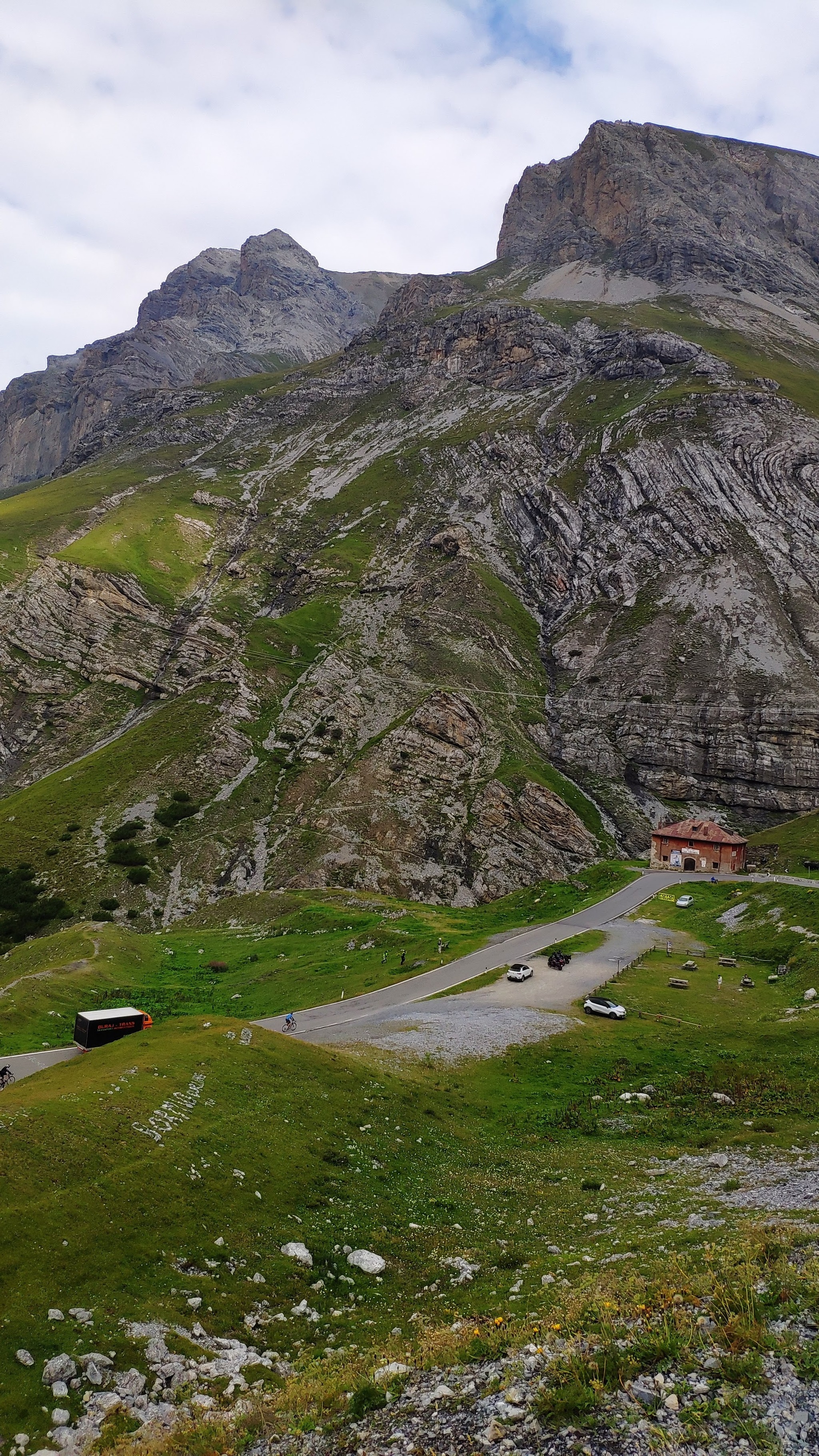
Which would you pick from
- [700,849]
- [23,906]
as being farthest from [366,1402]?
[700,849]

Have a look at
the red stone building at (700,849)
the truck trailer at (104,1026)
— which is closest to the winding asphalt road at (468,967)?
the truck trailer at (104,1026)

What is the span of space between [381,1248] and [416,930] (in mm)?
46489

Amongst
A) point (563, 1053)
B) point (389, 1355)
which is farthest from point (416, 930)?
point (389, 1355)

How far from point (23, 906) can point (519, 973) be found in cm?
6286

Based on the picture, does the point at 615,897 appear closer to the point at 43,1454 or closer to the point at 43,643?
the point at 43,1454

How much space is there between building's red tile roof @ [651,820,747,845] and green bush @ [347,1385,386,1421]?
87706mm

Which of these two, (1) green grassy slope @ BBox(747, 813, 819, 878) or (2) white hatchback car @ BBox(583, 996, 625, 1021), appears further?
(1) green grassy slope @ BBox(747, 813, 819, 878)

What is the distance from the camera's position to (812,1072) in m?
26.6

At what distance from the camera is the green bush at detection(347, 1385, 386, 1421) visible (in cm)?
1068

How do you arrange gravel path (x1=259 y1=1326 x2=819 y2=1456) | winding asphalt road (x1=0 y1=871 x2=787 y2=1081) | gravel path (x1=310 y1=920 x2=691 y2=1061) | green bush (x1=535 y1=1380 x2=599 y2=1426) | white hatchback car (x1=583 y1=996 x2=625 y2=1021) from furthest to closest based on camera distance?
winding asphalt road (x1=0 y1=871 x2=787 y2=1081)
white hatchback car (x1=583 y1=996 x2=625 y2=1021)
gravel path (x1=310 y1=920 x2=691 y2=1061)
green bush (x1=535 y1=1380 x2=599 y2=1426)
gravel path (x1=259 y1=1326 x2=819 y2=1456)

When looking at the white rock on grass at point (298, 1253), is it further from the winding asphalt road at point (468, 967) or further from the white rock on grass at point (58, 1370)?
the winding asphalt road at point (468, 967)

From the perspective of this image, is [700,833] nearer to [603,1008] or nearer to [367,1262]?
[603,1008]

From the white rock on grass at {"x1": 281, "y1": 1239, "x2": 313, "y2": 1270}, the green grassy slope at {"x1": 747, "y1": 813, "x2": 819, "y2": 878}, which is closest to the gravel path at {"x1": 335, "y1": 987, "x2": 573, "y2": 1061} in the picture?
the white rock on grass at {"x1": 281, "y1": 1239, "x2": 313, "y2": 1270}

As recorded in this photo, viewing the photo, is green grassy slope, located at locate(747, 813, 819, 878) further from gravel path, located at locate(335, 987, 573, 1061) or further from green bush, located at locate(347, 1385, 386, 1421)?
green bush, located at locate(347, 1385, 386, 1421)
